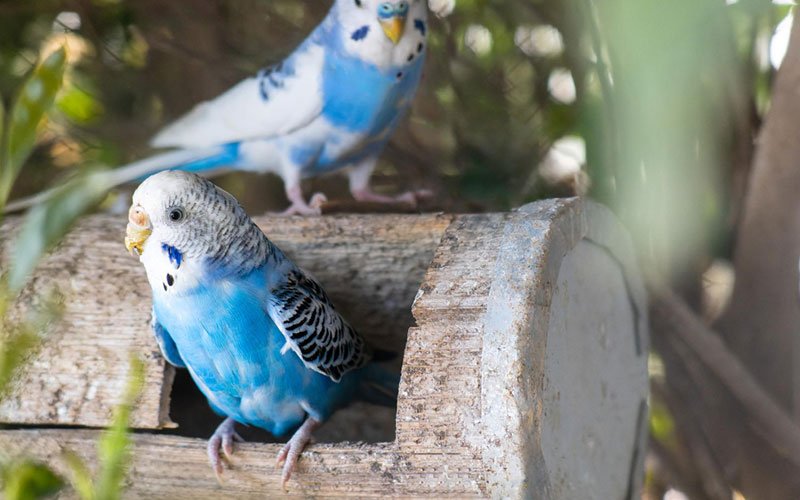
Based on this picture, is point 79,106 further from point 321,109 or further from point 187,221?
point 187,221

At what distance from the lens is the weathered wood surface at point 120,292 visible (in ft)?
3.16

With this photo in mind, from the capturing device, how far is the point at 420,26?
1.05 metres

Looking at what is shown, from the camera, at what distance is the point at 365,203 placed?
45.9 inches

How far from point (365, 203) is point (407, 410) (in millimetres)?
429

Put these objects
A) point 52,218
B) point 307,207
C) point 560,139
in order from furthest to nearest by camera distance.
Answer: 1. point 560,139
2. point 307,207
3. point 52,218

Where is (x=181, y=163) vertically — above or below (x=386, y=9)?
below

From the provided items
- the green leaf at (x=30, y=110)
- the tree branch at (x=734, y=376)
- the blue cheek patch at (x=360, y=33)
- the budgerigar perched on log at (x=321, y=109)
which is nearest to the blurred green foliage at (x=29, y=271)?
the green leaf at (x=30, y=110)

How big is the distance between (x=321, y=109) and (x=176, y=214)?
34 centimetres

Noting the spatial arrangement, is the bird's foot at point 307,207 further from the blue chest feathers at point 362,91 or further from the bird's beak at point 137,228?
the bird's beak at point 137,228

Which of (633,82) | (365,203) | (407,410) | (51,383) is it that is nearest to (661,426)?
(365,203)

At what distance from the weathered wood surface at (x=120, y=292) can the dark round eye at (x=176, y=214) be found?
0.75 feet

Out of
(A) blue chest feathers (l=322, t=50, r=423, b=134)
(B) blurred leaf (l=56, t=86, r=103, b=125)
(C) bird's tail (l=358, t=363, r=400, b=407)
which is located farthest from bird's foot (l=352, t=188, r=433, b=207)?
(B) blurred leaf (l=56, t=86, r=103, b=125)

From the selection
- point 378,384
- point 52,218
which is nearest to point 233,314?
point 52,218

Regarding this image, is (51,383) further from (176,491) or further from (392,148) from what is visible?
(392,148)
